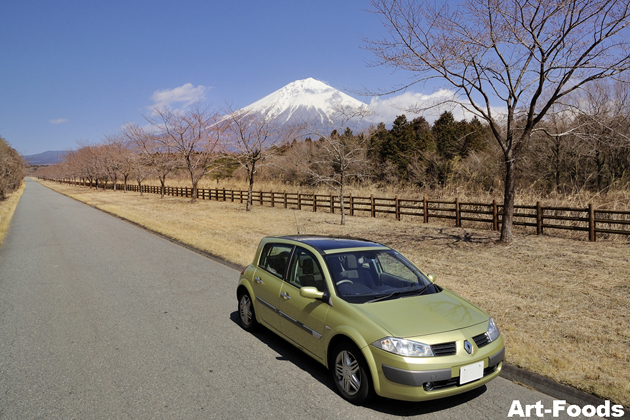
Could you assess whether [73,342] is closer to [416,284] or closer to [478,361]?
[416,284]

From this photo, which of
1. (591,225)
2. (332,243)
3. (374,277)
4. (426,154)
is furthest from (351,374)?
(426,154)

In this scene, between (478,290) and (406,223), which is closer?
(478,290)

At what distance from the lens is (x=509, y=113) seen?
12.1 meters

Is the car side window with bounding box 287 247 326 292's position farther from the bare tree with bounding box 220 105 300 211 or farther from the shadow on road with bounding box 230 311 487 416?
the bare tree with bounding box 220 105 300 211

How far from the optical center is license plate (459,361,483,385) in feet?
11.5

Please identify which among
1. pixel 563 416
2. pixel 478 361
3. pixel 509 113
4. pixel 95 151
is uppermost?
pixel 95 151

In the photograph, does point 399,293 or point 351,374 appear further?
point 399,293

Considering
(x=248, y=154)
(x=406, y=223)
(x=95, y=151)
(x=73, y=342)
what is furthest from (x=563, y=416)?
(x=95, y=151)

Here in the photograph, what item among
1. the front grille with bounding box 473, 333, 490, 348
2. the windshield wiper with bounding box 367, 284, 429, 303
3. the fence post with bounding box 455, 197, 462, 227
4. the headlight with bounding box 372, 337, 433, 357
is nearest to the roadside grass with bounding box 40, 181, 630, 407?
the fence post with bounding box 455, 197, 462, 227

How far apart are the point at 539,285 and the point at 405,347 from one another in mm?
5914

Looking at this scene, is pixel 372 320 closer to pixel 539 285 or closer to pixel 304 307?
pixel 304 307

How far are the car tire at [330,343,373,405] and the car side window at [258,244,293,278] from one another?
1.39 meters

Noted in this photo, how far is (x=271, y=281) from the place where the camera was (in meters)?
5.17

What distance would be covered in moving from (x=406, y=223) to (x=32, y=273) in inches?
555
